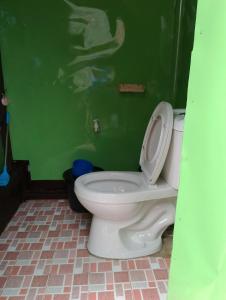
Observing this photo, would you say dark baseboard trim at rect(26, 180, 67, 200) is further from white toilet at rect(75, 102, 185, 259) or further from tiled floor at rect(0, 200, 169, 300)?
white toilet at rect(75, 102, 185, 259)

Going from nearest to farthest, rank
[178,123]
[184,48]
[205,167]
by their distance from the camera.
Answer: [205,167]
[178,123]
[184,48]

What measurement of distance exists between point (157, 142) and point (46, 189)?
1.13 meters

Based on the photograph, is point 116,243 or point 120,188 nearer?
point 116,243

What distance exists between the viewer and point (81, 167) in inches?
78.0

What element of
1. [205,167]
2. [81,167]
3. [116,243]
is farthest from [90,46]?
[205,167]

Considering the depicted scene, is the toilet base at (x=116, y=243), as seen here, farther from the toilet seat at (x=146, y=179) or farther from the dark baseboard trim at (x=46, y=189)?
the dark baseboard trim at (x=46, y=189)

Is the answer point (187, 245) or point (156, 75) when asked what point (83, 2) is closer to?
point (156, 75)

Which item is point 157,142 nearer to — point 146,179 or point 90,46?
point 146,179

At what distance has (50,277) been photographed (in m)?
1.32

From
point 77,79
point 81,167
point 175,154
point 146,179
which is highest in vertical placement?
point 77,79

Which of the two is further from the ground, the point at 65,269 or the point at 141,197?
the point at 141,197

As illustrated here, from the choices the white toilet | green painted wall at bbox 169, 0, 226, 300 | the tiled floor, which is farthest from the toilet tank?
green painted wall at bbox 169, 0, 226, 300

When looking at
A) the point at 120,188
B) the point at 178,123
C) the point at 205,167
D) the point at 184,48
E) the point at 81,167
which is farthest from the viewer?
the point at 81,167

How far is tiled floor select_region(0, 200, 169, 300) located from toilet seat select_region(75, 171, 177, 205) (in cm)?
37
